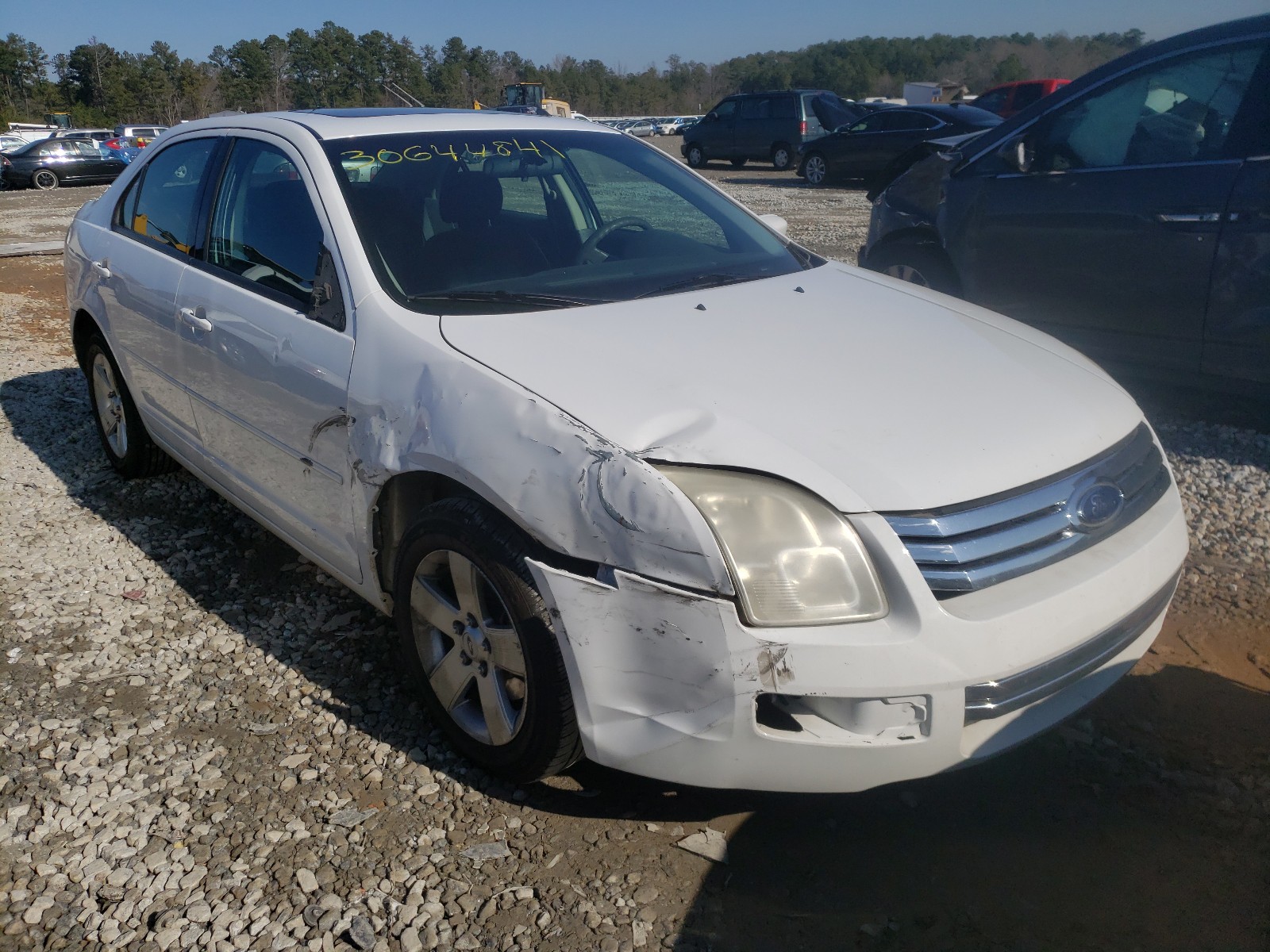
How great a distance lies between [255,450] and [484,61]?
3376 inches

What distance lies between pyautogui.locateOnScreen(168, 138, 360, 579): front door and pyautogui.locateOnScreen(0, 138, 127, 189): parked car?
24.8 m

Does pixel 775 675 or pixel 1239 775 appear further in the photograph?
pixel 1239 775

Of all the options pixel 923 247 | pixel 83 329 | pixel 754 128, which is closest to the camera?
pixel 83 329

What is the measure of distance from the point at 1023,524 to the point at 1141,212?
301 centimetres

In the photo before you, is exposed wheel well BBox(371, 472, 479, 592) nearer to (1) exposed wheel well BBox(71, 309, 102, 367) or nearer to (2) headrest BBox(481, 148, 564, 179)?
(2) headrest BBox(481, 148, 564, 179)

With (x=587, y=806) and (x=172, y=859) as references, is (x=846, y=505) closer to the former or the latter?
(x=587, y=806)

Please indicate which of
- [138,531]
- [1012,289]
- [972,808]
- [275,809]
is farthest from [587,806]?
[1012,289]

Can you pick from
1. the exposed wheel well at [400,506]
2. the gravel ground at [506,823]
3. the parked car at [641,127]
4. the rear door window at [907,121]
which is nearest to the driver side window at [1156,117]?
the gravel ground at [506,823]

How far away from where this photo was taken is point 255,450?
329cm

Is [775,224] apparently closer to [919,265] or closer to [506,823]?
[919,265]

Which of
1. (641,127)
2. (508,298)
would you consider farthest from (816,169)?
(641,127)

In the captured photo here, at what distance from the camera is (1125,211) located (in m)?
4.57

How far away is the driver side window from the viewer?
4.34m

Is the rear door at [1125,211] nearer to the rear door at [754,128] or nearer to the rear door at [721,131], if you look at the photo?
the rear door at [754,128]
